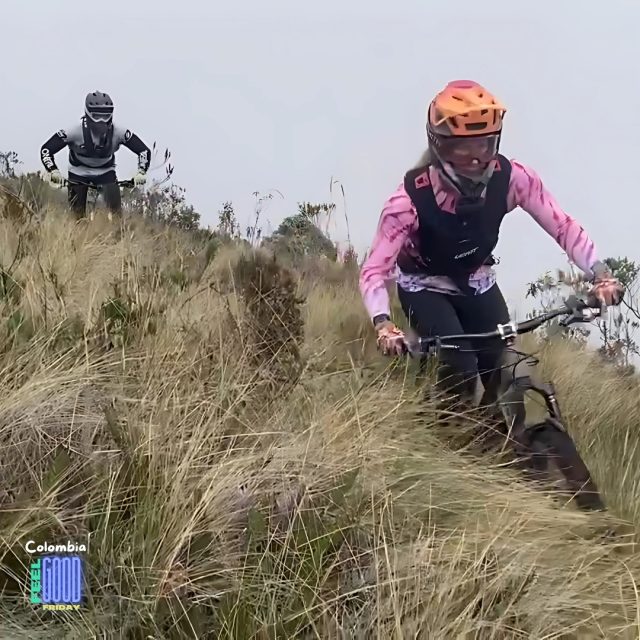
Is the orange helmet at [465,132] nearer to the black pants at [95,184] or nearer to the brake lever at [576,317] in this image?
the brake lever at [576,317]

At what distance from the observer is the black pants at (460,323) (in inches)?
139

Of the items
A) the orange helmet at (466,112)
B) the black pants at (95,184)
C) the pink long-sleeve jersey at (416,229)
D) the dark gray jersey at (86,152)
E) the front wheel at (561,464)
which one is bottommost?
the front wheel at (561,464)

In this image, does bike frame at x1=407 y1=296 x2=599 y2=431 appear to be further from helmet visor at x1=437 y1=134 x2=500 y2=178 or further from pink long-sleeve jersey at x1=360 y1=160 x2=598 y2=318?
helmet visor at x1=437 y1=134 x2=500 y2=178

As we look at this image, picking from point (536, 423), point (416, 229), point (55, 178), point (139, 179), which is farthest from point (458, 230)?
point (55, 178)

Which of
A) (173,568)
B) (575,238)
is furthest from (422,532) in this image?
(575,238)

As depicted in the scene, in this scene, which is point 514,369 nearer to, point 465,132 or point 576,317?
point 576,317

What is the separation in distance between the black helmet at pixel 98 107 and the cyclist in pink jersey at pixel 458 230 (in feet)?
18.6

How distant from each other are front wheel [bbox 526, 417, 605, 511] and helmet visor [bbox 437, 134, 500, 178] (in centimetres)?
120

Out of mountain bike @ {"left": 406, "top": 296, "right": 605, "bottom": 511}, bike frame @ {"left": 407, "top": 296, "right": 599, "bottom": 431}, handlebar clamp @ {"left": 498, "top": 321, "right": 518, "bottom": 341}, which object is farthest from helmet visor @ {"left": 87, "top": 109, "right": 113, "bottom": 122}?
handlebar clamp @ {"left": 498, "top": 321, "right": 518, "bottom": 341}

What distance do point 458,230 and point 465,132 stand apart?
1.58ft

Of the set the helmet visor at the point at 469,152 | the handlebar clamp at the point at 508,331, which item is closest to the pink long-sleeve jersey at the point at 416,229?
the helmet visor at the point at 469,152

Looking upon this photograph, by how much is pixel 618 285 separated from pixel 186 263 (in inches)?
122

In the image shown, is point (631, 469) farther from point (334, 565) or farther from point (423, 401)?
point (334, 565)

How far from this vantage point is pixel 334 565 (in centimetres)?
221
